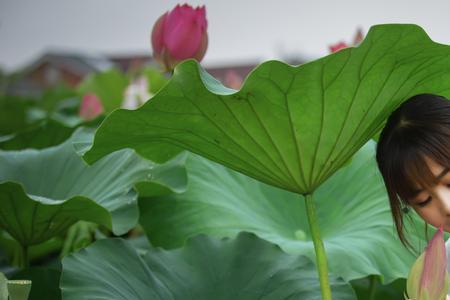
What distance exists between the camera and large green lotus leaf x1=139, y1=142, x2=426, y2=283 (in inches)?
47.3

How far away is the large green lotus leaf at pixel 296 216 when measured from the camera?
3.94ft

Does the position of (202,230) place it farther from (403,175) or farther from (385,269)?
(403,175)

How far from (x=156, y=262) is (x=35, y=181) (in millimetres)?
363

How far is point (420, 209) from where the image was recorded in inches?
38.4

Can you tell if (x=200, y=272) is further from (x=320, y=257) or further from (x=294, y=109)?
(x=294, y=109)

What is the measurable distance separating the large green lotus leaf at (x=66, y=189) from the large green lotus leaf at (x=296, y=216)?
7cm

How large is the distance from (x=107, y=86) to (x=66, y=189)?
152 centimetres

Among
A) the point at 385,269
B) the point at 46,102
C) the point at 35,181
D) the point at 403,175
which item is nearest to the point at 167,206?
the point at 35,181

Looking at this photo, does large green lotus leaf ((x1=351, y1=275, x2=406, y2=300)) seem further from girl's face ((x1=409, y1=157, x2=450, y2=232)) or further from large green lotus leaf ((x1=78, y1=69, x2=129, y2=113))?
large green lotus leaf ((x1=78, y1=69, x2=129, y2=113))

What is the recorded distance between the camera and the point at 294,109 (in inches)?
36.6

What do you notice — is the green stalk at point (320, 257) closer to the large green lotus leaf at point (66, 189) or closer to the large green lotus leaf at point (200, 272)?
the large green lotus leaf at point (200, 272)

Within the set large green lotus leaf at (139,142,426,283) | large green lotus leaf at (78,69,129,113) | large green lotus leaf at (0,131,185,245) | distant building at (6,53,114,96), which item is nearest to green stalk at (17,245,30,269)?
large green lotus leaf at (0,131,185,245)

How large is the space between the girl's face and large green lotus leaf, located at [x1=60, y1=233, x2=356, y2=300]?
17 cm

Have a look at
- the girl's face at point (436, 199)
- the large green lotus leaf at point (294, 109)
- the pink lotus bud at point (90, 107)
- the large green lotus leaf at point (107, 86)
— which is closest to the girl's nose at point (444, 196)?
the girl's face at point (436, 199)
